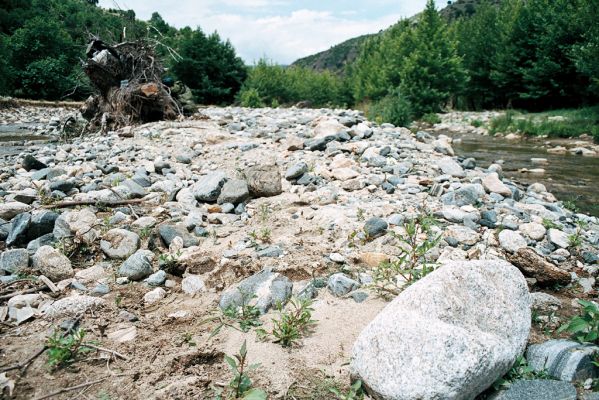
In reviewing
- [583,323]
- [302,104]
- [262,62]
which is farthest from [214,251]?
[262,62]

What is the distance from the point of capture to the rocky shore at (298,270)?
1.86 m

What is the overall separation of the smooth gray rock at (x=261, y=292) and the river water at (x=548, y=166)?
15.3 feet

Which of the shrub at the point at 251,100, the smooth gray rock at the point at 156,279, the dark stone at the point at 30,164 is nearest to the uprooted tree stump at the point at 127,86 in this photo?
the dark stone at the point at 30,164

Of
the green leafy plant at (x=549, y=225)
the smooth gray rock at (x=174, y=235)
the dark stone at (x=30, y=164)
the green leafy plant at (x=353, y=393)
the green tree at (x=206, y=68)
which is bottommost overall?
the green leafy plant at (x=549, y=225)

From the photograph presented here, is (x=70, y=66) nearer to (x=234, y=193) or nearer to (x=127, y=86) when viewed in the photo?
(x=127, y=86)

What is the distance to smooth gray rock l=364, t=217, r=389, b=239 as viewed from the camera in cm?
336

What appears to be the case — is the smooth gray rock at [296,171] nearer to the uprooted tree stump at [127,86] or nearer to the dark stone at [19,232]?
the dark stone at [19,232]

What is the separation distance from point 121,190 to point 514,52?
86.0ft

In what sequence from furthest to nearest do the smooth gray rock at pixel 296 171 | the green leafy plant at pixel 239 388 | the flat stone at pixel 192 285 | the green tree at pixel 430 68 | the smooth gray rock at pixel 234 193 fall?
the green tree at pixel 430 68 < the smooth gray rock at pixel 296 171 < the smooth gray rock at pixel 234 193 < the flat stone at pixel 192 285 < the green leafy plant at pixel 239 388

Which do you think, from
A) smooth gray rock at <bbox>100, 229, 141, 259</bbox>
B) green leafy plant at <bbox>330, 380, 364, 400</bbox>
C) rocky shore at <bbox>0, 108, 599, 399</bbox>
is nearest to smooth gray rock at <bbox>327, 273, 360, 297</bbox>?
Answer: rocky shore at <bbox>0, 108, 599, 399</bbox>

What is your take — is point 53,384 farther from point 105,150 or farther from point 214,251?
point 105,150

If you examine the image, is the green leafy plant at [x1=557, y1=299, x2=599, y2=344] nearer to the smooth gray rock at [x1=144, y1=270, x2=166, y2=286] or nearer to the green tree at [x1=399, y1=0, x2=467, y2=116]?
the smooth gray rock at [x1=144, y1=270, x2=166, y2=286]

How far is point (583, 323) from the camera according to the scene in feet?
6.53

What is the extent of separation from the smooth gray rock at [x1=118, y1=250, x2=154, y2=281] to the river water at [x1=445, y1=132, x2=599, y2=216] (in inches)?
206
